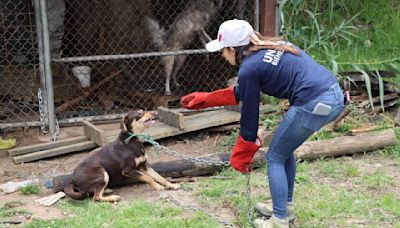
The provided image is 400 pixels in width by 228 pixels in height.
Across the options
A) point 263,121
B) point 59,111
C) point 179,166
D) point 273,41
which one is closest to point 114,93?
point 59,111

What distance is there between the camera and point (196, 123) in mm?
7375

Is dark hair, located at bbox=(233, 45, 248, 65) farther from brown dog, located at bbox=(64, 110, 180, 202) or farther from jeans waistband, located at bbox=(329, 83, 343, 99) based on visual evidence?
brown dog, located at bbox=(64, 110, 180, 202)

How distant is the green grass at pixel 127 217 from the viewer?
4.66 metres

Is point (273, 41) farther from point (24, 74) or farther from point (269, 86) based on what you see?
point (24, 74)

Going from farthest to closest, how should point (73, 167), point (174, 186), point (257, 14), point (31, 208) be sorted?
point (257, 14) < point (73, 167) < point (174, 186) < point (31, 208)

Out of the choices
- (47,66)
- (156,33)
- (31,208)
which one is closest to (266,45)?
(31,208)

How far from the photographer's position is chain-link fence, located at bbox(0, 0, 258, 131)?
8.73 meters

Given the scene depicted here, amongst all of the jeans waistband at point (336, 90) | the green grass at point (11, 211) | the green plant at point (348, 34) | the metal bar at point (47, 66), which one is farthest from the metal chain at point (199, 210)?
the green plant at point (348, 34)

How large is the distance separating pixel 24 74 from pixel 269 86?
19.1ft

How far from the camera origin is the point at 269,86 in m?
4.11

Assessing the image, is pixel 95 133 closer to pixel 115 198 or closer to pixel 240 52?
pixel 115 198

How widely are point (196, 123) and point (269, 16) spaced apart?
75.1 inches

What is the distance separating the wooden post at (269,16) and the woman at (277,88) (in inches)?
155

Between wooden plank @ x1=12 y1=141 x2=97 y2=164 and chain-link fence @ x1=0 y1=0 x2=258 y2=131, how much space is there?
119 centimetres
